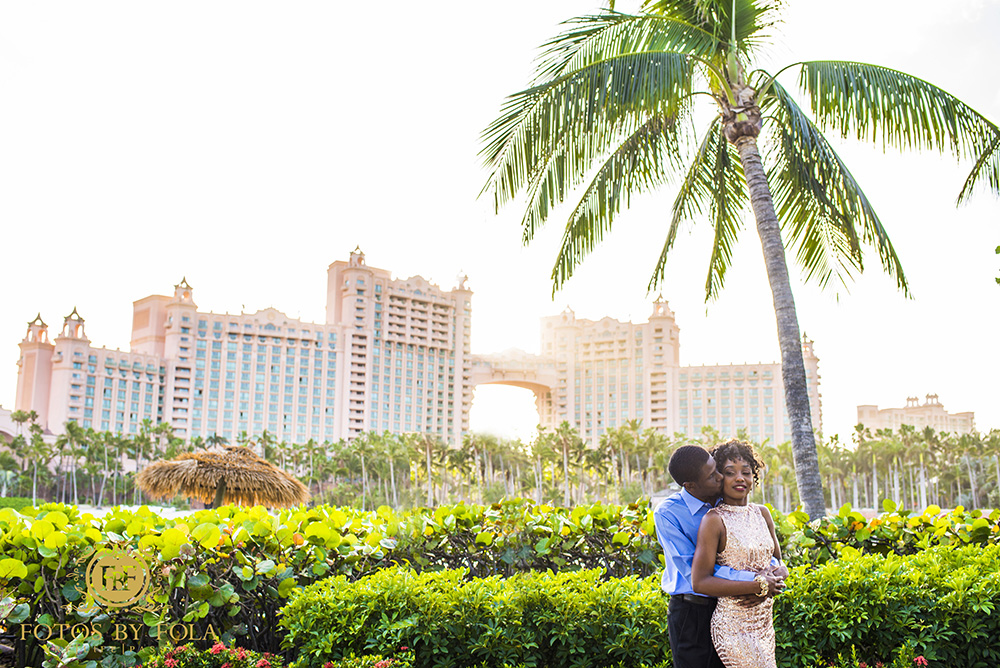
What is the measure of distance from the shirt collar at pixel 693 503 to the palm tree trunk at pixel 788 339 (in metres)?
3.91

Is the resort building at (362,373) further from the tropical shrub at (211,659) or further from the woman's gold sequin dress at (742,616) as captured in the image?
the woman's gold sequin dress at (742,616)

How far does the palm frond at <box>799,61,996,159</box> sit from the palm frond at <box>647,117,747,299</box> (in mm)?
1390

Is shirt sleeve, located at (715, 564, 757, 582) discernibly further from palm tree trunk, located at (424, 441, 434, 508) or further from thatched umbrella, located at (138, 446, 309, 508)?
palm tree trunk, located at (424, 441, 434, 508)

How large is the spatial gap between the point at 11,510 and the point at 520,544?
292 cm

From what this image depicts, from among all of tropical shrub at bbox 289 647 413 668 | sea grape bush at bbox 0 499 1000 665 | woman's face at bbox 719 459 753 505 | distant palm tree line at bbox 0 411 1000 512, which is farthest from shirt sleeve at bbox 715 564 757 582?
distant palm tree line at bbox 0 411 1000 512

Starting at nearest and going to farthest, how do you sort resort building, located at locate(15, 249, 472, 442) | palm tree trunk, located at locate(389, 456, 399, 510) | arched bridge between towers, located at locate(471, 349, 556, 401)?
palm tree trunk, located at locate(389, 456, 399, 510) < resort building, located at locate(15, 249, 472, 442) < arched bridge between towers, located at locate(471, 349, 556, 401)

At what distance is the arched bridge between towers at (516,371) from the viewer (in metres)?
98.8

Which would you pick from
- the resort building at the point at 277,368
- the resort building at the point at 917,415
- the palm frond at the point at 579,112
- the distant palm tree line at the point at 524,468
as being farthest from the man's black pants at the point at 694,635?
the resort building at the point at 917,415

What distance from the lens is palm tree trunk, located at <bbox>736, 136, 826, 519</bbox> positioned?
21.1 ft

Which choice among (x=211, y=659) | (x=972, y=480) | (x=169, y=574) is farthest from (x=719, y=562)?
(x=972, y=480)

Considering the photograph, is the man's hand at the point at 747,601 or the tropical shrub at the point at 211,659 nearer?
the man's hand at the point at 747,601

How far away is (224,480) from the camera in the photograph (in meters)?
11.3

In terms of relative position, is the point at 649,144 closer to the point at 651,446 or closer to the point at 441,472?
the point at 651,446

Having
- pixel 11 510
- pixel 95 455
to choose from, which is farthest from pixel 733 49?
pixel 95 455
